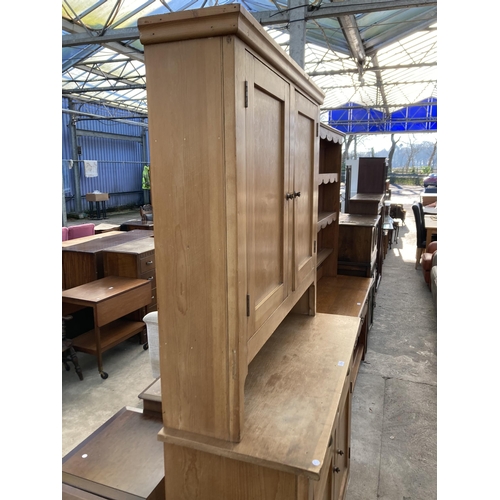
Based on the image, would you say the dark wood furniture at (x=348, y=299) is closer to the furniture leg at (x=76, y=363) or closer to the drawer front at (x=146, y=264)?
the drawer front at (x=146, y=264)

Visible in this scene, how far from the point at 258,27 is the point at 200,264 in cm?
69

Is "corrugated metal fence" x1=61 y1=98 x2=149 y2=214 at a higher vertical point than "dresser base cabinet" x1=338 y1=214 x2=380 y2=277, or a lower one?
higher

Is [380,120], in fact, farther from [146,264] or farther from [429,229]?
[146,264]

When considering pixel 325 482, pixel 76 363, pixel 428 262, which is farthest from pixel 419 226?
pixel 325 482

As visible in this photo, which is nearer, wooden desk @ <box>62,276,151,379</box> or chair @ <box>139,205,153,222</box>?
wooden desk @ <box>62,276,151,379</box>

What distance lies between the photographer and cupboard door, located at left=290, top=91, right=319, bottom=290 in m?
1.69

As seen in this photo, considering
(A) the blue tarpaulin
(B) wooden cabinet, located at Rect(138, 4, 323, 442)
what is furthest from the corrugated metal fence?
(B) wooden cabinet, located at Rect(138, 4, 323, 442)

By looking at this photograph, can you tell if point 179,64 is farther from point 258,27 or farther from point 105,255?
point 105,255

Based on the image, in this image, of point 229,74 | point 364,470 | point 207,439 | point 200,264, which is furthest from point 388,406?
point 229,74

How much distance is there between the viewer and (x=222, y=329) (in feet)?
3.98

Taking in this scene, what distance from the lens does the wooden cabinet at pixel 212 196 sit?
1084 mm

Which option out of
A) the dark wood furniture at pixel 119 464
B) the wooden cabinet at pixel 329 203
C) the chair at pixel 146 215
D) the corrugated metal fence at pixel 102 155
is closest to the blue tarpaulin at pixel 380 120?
the corrugated metal fence at pixel 102 155

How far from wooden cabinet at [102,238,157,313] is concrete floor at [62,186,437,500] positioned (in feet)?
2.71

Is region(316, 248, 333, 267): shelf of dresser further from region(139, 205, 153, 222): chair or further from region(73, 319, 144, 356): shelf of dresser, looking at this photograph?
region(139, 205, 153, 222): chair
